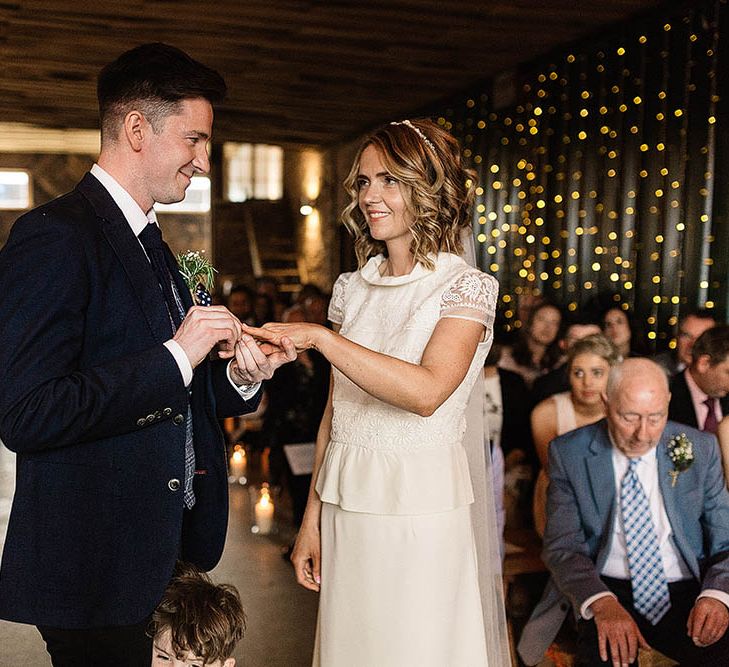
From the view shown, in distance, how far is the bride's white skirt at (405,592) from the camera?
2418mm

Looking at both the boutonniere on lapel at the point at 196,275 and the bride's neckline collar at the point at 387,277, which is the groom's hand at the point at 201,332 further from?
the bride's neckline collar at the point at 387,277

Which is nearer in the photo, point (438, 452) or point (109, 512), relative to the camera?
point (109, 512)

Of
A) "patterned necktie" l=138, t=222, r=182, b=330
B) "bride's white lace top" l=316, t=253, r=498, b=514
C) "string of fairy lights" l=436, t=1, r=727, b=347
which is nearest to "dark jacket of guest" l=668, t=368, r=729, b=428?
"string of fairy lights" l=436, t=1, r=727, b=347

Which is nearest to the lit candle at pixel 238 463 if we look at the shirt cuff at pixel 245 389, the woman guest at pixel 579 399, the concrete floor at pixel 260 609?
the concrete floor at pixel 260 609

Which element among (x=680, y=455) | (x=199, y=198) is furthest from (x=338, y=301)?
(x=199, y=198)

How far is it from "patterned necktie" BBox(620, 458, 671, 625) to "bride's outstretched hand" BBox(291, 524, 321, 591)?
1.29 meters

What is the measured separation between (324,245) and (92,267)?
14076 mm

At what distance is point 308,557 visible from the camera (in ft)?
8.58

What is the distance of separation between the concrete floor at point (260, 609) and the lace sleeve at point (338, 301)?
2.02m

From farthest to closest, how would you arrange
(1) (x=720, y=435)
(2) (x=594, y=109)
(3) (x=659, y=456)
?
(2) (x=594, y=109) → (1) (x=720, y=435) → (3) (x=659, y=456)

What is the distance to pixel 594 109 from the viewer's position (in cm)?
768

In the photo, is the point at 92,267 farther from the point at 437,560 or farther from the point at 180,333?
the point at 437,560

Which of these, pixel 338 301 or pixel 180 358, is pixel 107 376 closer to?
pixel 180 358

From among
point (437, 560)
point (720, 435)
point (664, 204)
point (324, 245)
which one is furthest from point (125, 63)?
point (324, 245)
